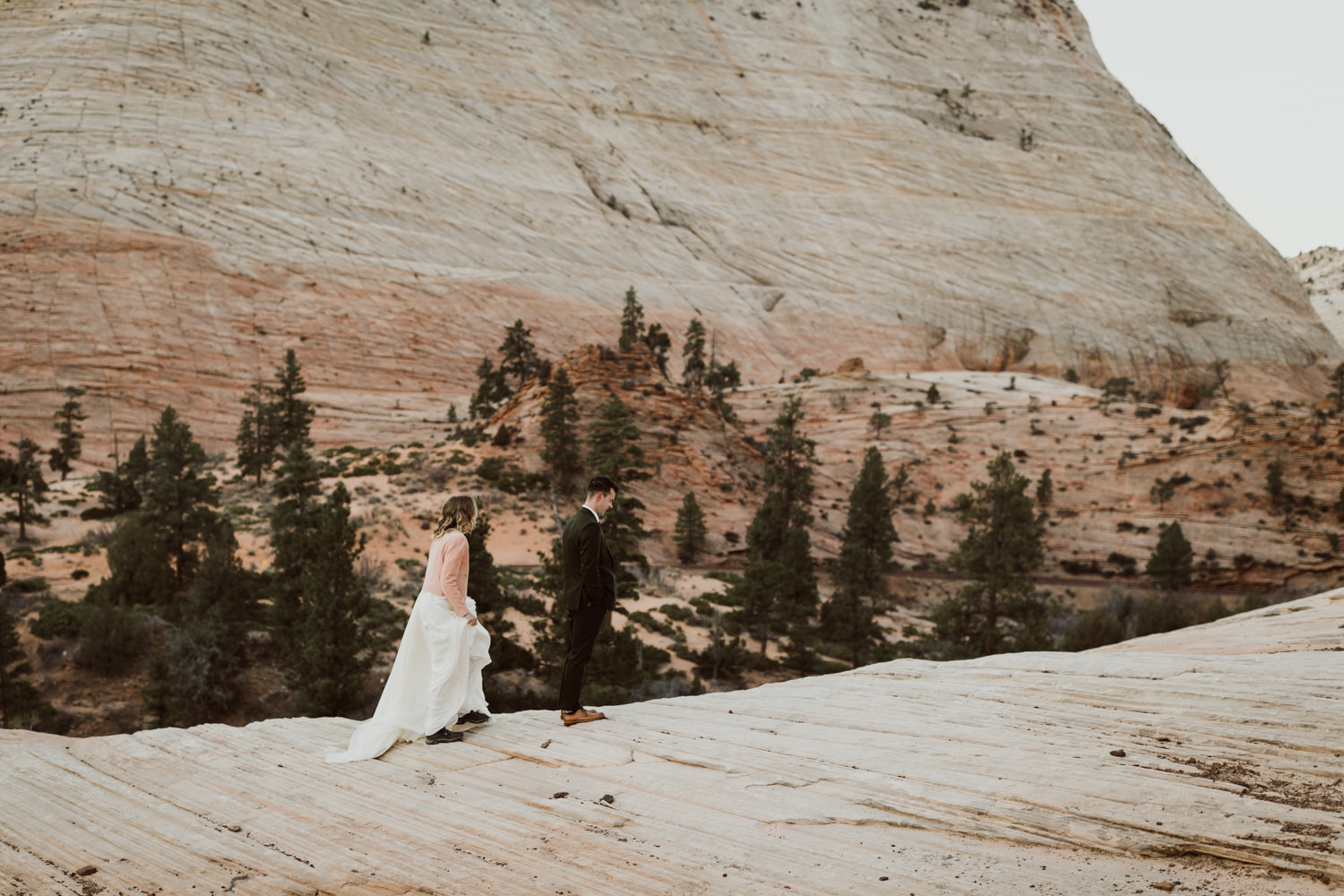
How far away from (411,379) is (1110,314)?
220 ft

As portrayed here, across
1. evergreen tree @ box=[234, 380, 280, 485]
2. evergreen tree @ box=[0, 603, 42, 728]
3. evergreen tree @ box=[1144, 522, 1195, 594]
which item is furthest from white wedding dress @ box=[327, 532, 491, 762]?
evergreen tree @ box=[1144, 522, 1195, 594]

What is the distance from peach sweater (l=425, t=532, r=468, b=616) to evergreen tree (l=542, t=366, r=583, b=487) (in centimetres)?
3234

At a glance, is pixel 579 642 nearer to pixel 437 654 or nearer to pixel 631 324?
pixel 437 654

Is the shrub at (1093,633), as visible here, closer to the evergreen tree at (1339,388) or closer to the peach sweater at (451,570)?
the peach sweater at (451,570)

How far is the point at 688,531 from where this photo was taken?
38.6m

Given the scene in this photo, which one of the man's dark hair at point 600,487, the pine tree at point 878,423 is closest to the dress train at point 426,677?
the man's dark hair at point 600,487

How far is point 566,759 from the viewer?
19.0 ft

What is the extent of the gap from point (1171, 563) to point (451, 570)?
4352cm

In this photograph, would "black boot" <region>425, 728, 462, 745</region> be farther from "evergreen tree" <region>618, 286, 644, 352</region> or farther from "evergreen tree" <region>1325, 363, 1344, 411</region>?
"evergreen tree" <region>1325, 363, 1344, 411</region>

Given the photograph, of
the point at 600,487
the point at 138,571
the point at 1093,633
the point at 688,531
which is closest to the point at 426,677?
the point at 600,487

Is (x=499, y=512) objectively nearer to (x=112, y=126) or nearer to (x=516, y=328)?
(x=516, y=328)

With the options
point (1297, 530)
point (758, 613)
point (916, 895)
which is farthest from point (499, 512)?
point (1297, 530)

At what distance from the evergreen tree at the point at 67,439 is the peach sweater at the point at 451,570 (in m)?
45.9

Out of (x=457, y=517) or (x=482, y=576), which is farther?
(x=482, y=576)
